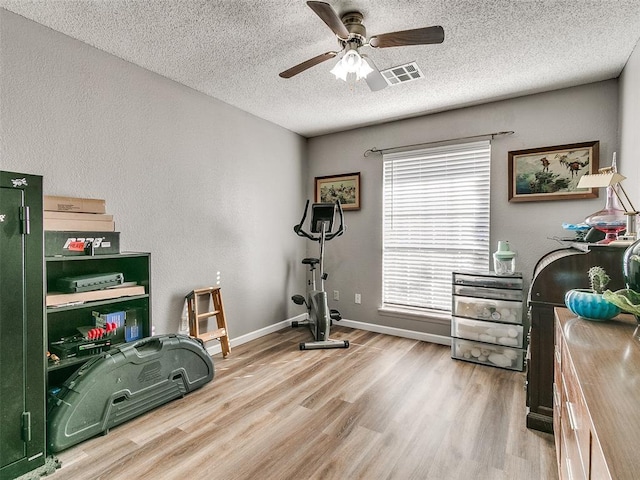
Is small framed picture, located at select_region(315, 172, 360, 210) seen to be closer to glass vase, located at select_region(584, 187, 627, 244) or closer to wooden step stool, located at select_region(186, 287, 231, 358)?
wooden step stool, located at select_region(186, 287, 231, 358)

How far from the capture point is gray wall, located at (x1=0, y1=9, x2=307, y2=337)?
2.06m

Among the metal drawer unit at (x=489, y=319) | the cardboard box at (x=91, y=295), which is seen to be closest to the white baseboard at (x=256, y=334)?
the cardboard box at (x=91, y=295)

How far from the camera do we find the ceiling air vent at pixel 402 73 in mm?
2572

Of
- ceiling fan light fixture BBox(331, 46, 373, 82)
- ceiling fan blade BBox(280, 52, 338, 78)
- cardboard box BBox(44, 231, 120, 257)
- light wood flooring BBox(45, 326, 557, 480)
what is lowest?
light wood flooring BBox(45, 326, 557, 480)

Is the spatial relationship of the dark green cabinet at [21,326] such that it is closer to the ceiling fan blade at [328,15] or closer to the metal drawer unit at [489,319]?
the ceiling fan blade at [328,15]

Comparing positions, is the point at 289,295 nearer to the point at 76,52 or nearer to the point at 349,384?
the point at 349,384

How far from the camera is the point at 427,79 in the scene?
→ 277 centimetres

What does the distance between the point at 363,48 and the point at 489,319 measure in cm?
249

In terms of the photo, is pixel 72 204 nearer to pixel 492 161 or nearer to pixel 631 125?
pixel 492 161

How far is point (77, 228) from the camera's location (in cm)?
201

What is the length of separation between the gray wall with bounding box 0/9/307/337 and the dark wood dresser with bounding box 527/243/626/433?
2661 millimetres

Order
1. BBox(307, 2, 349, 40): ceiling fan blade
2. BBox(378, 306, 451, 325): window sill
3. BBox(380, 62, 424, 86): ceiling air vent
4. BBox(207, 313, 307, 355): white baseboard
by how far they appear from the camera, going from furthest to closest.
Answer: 1. BBox(378, 306, 451, 325): window sill
2. BBox(207, 313, 307, 355): white baseboard
3. BBox(380, 62, 424, 86): ceiling air vent
4. BBox(307, 2, 349, 40): ceiling fan blade

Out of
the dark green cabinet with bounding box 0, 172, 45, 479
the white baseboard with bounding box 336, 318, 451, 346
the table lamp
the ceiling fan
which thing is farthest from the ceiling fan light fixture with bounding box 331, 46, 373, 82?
the white baseboard with bounding box 336, 318, 451, 346

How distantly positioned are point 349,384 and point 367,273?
1664 millimetres
